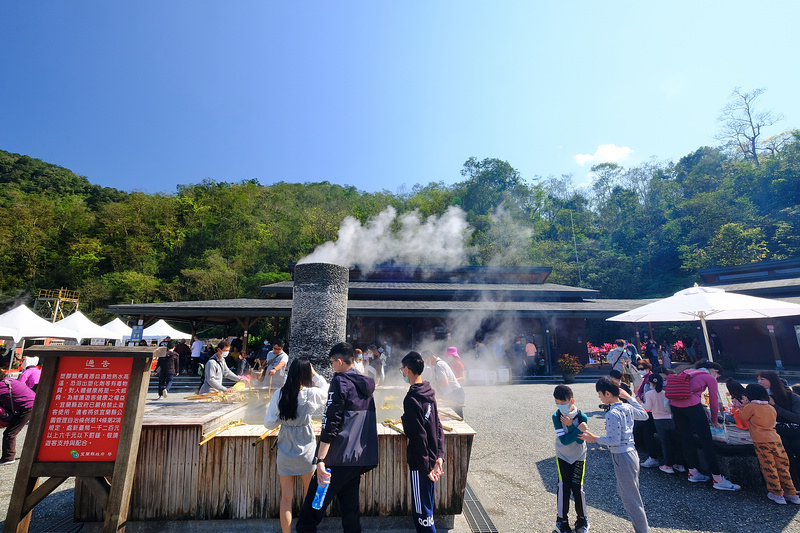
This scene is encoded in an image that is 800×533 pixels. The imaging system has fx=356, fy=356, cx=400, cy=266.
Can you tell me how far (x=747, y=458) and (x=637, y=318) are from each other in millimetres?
2674

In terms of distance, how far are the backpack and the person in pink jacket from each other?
0.05 metres

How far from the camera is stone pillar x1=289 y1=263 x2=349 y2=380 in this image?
19.3ft

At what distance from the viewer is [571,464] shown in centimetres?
329

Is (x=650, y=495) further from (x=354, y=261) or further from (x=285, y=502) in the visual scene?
(x=354, y=261)

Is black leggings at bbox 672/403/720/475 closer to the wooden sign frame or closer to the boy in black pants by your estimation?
the boy in black pants

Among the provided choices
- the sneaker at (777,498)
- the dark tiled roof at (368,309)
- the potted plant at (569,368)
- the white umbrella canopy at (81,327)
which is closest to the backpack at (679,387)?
the sneaker at (777,498)

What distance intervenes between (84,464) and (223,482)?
116 cm

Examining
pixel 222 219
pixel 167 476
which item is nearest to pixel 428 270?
pixel 167 476

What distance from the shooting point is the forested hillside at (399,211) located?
3403 centimetres

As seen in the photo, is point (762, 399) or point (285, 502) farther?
point (762, 399)

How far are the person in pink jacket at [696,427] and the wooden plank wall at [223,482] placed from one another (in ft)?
10.8

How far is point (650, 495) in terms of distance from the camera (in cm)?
439

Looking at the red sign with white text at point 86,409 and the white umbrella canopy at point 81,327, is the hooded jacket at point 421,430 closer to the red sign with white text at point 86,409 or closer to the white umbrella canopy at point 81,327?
the red sign with white text at point 86,409

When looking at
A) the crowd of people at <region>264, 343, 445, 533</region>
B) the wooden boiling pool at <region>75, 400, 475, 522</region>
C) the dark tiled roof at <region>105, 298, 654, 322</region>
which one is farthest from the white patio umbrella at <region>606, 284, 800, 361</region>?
the dark tiled roof at <region>105, 298, 654, 322</region>
